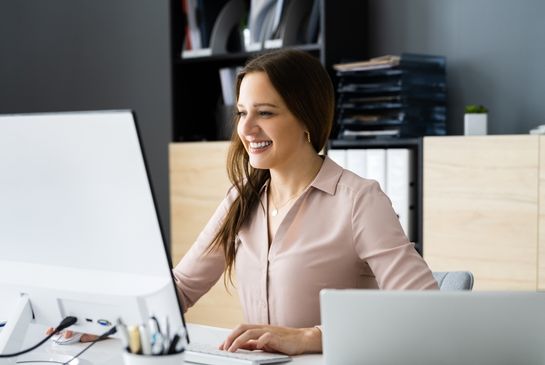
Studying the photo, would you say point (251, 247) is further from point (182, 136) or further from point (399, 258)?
point (182, 136)

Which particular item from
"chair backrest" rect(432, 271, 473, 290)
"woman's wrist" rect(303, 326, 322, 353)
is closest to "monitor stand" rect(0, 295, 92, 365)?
"woman's wrist" rect(303, 326, 322, 353)

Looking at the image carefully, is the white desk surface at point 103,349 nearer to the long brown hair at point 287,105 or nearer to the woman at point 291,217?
the woman at point 291,217

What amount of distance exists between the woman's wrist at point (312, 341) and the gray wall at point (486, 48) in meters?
1.72

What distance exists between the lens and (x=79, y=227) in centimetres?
143

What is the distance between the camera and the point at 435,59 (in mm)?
3242

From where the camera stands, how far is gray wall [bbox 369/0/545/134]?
3.15 meters

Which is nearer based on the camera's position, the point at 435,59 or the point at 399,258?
the point at 399,258

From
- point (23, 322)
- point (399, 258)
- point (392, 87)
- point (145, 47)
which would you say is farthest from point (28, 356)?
point (145, 47)

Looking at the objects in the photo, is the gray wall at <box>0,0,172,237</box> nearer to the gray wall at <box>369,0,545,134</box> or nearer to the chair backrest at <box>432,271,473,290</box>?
the gray wall at <box>369,0,545,134</box>

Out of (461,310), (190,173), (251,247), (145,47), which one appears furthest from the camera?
(145,47)

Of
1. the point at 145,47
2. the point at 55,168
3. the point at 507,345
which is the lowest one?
the point at 507,345

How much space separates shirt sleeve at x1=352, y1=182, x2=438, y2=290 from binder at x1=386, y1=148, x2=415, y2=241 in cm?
110

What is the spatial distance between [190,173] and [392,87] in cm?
99

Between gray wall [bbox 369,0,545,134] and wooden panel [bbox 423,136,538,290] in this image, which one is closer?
wooden panel [bbox 423,136,538,290]
